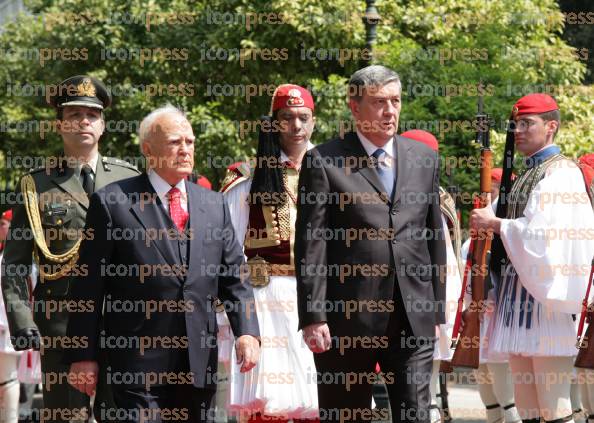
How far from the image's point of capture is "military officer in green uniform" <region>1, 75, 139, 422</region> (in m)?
8.11

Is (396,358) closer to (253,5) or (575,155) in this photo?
(575,155)

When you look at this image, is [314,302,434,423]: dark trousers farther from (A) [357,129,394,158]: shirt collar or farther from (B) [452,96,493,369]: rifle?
(B) [452,96,493,369]: rifle

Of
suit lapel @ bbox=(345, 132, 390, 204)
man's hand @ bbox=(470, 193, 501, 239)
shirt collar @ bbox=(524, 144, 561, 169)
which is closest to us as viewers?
suit lapel @ bbox=(345, 132, 390, 204)

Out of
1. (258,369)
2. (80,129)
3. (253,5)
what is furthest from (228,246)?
(253,5)

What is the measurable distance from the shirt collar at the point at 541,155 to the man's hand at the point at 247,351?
291cm

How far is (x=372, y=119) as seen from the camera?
742 centimetres

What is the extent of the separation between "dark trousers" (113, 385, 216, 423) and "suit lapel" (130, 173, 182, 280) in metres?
0.58

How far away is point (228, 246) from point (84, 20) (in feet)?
56.3

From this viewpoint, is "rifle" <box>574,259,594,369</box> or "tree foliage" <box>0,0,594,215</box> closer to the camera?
"rifle" <box>574,259,594,369</box>

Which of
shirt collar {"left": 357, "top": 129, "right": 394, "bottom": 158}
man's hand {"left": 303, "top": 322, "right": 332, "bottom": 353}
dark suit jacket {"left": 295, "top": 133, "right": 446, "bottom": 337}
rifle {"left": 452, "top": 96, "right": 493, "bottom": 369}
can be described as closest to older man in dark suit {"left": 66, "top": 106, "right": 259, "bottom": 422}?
man's hand {"left": 303, "top": 322, "right": 332, "bottom": 353}

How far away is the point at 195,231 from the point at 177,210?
0.52ft

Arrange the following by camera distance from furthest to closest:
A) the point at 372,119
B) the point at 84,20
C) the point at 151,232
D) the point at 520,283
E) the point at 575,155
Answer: the point at 84,20 → the point at 575,155 → the point at 520,283 → the point at 372,119 → the point at 151,232

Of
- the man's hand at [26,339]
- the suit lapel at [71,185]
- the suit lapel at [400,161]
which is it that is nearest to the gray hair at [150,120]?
the suit lapel at [400,161]

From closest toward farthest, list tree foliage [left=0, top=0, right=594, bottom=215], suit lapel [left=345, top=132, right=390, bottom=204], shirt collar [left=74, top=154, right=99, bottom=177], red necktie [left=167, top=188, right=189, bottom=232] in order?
red necktie [left=167, top=188, right=189, bottom=232] → suit lapel [left=345, top=132, right=390, bottom=204] → shirt collar [left=74, top=154, right=99, bottom=177] → tree foliage [left=0, top=0, right=594, bottom=215]
